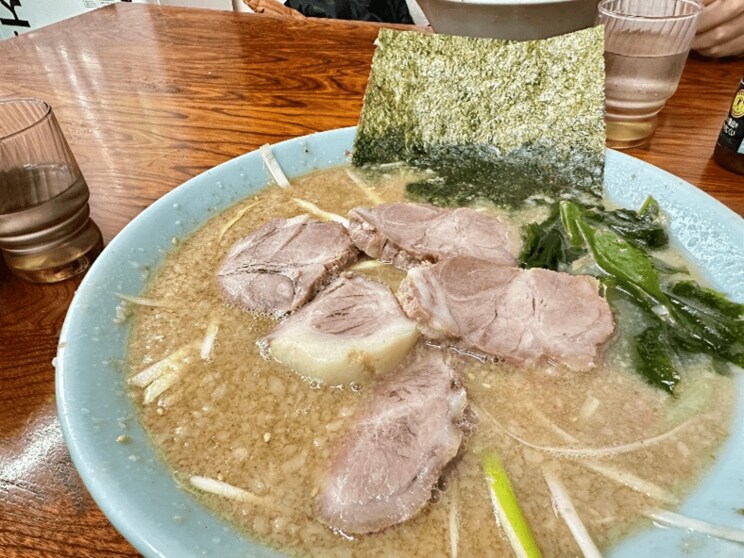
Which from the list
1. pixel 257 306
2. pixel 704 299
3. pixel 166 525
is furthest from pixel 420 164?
pixel 166 525

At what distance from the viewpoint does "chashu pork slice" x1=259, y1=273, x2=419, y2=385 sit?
1.09 m

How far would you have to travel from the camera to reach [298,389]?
1099mm

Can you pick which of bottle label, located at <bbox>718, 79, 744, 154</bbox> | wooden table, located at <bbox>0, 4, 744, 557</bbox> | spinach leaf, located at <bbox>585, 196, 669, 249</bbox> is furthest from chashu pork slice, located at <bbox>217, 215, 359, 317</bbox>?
bottle label, located at <bbox>718, 79, 744, 154</bbox>

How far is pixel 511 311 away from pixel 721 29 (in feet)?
6.37

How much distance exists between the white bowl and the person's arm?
0.67m

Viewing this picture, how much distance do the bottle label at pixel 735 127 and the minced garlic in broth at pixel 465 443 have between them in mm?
940

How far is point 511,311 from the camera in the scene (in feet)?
3.96

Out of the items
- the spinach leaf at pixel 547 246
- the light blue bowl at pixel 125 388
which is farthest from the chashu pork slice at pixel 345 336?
the spinach leaf at pixel 547 246

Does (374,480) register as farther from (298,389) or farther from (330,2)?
(330,2)

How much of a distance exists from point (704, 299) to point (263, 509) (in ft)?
3.42

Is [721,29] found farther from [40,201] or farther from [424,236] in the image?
[40,201]

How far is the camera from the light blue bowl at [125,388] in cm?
83

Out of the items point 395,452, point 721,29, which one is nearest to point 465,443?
point 395,452

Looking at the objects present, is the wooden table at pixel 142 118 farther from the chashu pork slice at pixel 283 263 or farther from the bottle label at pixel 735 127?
the chashu pork slice at pixel 283 263
